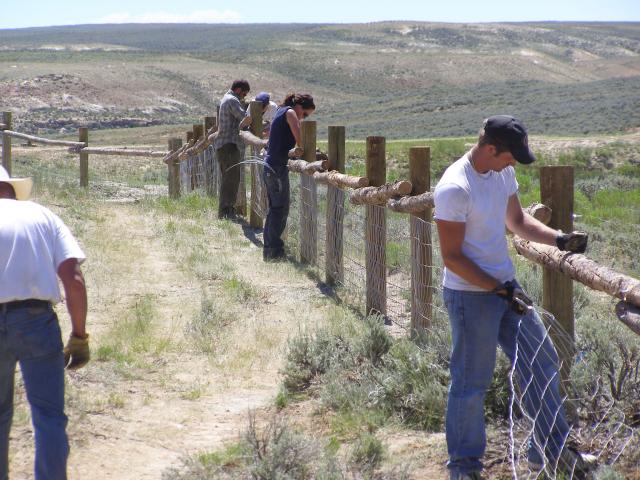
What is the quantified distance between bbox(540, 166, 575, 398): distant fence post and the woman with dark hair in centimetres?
466

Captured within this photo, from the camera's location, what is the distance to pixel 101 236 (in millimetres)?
11062

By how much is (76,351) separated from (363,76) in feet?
300

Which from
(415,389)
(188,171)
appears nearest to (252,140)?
(188,171)

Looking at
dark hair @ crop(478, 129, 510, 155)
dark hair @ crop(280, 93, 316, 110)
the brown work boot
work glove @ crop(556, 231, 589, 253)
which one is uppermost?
dark hair @ crop(280, 93, 316, 110)

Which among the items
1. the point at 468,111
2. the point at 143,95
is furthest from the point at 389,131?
the point at 143,95

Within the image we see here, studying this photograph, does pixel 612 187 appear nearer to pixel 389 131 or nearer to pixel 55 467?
pixel 55 467

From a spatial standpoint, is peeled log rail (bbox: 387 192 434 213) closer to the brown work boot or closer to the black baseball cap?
the black baseball cap

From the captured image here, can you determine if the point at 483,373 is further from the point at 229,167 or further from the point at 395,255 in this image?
the point at 229,167

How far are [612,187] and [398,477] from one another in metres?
18.3

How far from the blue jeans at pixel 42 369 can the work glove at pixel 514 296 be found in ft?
5.94

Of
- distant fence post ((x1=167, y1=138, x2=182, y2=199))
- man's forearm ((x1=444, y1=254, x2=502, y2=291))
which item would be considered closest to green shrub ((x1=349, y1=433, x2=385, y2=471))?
man's forearm ((x1=444, y1=254, x2=502, y2=291))

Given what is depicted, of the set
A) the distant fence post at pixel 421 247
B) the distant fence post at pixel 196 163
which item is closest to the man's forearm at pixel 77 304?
the distant fence post at pixel 421 247

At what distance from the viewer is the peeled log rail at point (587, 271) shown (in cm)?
389

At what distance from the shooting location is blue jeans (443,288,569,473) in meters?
4.10
